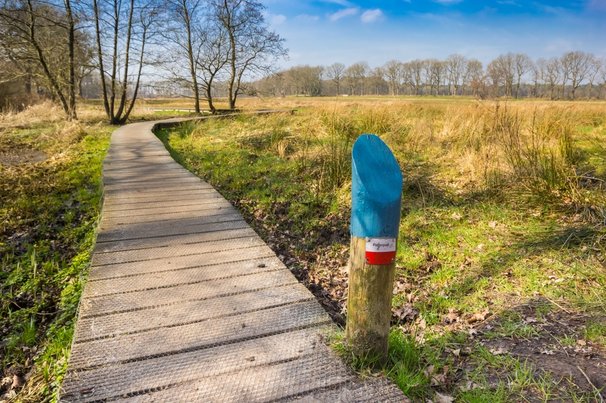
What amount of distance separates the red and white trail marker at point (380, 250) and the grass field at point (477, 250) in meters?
0.51

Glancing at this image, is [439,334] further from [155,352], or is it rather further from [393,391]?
[155,352]

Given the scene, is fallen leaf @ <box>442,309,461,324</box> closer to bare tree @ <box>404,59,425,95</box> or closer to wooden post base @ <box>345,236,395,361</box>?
wooden post base @ <box>345,236,395,361</box>

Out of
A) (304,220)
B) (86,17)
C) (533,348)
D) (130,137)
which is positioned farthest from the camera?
(86,17)

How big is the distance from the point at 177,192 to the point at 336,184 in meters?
2.11

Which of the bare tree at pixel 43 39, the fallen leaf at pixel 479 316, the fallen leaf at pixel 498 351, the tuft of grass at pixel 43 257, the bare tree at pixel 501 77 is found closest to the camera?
the fallen leaf at pixel 498 351

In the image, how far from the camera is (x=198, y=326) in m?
2.04

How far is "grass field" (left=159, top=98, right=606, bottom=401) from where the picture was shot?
6.12 ft

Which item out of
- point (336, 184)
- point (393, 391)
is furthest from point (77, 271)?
point (336, 184)

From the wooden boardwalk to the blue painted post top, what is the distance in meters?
0.68

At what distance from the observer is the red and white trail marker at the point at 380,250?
159 centimetres

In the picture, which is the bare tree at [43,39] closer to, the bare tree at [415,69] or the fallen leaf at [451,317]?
the fallen leaf at [451,317]

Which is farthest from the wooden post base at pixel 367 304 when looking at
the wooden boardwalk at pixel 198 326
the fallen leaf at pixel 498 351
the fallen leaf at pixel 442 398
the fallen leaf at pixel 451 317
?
the fallen leaf at pixel 451 317

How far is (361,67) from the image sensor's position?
86250 mm

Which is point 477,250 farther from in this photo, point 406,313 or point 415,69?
point 415,69
